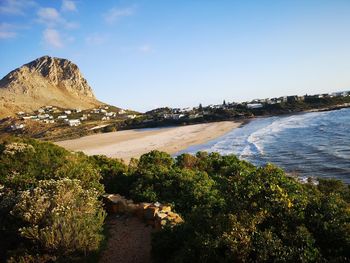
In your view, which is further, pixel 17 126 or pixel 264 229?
pixel 17 126

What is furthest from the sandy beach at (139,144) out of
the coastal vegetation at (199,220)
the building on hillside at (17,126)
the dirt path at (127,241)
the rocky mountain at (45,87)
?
the rocky mountain at (45,87)

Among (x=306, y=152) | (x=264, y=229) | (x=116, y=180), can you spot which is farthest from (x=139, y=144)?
(x=264, y=229)

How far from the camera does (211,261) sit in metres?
6.42

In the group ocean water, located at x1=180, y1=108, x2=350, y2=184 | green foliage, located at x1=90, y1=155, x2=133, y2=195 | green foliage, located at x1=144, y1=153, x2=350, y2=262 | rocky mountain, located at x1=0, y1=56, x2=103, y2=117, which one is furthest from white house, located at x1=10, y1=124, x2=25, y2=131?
green foliage, located at x1=144, y1=153, x2=350, y2=262

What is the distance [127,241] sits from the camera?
1034cm

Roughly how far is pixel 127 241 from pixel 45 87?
6660 inches

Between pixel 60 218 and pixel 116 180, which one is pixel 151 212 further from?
pixel 116 180

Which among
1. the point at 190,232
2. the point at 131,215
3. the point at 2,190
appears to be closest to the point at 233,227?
the point at 190,232

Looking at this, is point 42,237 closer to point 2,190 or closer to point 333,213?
point 2,190

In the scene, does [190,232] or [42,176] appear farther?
[42,176]

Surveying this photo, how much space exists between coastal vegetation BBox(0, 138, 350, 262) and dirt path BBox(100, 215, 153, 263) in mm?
542

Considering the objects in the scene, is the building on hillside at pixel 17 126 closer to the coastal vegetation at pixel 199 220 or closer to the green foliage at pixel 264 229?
the coastal vegetation at pixel 199 220

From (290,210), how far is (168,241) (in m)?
3.15

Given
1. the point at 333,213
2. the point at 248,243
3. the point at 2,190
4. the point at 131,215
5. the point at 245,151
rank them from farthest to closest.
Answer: the point at 245,151, the point at 2,190, the point at 131,215, the point at 333,213, the point at 248,243
